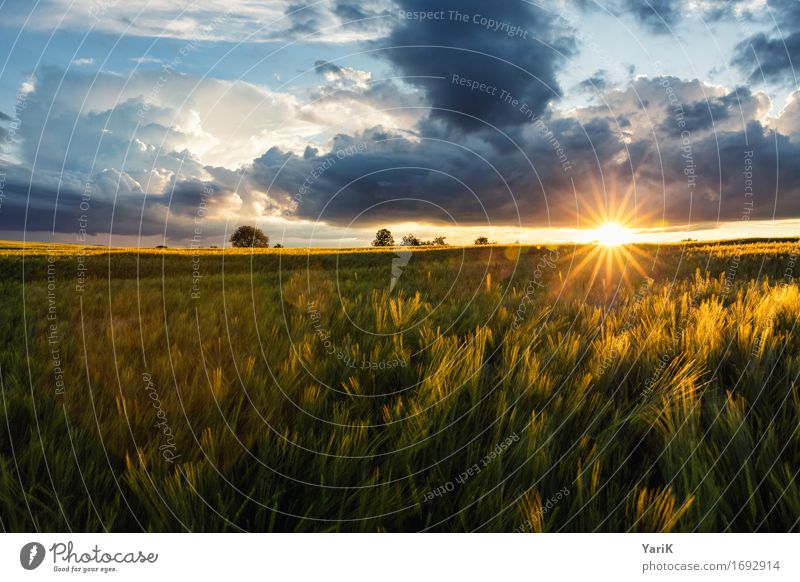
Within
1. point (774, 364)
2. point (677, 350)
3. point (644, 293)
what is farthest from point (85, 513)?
point (644, 293)

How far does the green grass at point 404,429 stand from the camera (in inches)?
50.4

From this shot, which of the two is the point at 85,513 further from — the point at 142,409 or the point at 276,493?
the point at 276,493

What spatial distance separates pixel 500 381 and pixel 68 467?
1582 millimetres

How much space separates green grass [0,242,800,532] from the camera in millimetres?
1280

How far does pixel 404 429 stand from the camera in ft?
4.98

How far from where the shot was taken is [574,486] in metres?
1.33

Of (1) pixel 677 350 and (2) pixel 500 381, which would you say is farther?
(1) pixel 677 350

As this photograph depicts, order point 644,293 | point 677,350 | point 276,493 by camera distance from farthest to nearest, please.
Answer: point 644,293
point 677,350
point 276,493

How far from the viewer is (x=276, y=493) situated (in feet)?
4.09
